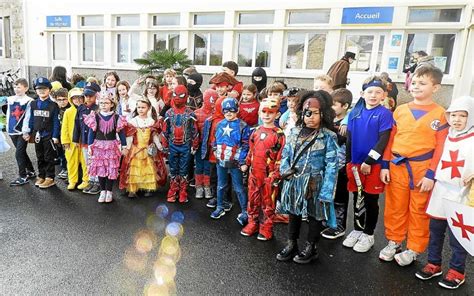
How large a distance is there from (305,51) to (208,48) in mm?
3873

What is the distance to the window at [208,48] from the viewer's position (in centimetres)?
1398

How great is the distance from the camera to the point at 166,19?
48.1 feet

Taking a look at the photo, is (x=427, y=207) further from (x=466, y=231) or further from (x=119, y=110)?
(x=119, y=110)

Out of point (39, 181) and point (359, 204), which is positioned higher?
point (359, 204)

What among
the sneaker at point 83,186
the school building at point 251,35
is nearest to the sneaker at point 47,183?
the sneaker at point 83,186

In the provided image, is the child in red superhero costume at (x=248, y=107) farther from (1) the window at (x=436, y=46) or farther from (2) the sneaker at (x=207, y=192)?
(1) the window at (x=436, y=46)

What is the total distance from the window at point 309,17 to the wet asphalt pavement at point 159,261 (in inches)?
365

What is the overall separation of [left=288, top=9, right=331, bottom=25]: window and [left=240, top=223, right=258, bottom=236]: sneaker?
9.73 meters

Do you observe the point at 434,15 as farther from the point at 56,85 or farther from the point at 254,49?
the point at 56,85

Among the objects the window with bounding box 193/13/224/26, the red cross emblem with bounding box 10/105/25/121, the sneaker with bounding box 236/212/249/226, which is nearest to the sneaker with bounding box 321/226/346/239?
the sneaker with bounding box 236/212/249/226

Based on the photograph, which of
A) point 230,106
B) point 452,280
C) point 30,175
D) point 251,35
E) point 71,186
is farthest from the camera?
point 251,35

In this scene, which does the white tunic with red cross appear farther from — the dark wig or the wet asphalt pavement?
the dark wig

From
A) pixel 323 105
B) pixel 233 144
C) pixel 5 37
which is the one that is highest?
pixel 5 37

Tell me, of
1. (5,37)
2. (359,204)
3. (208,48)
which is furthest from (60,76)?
(5,37)
